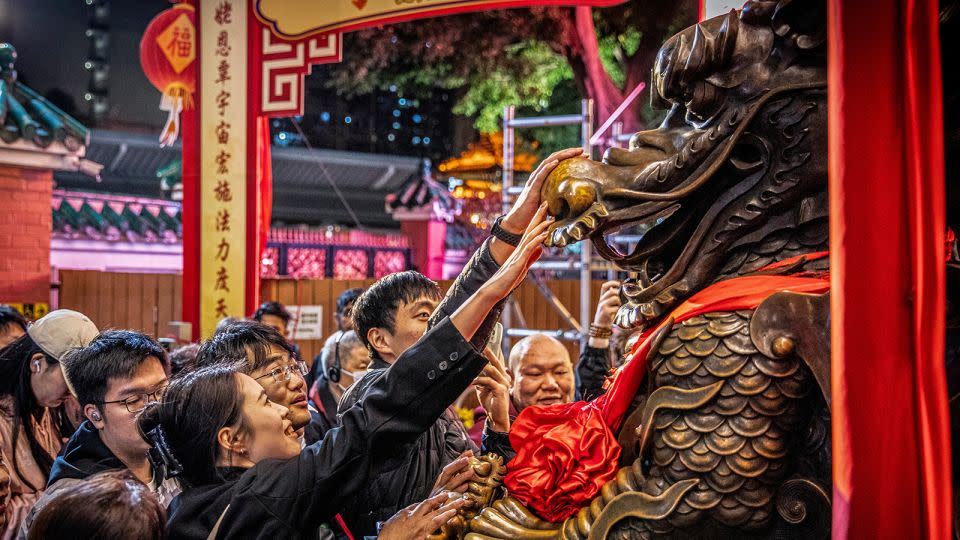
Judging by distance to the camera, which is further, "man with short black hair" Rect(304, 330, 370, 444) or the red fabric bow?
"man with short black hair" Rect(304, 330, 370, 444)

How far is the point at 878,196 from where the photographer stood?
110 centimetres

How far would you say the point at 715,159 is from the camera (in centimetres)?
139

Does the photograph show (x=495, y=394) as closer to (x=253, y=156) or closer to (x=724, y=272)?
(x=724, y=272)

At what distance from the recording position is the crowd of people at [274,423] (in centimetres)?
148

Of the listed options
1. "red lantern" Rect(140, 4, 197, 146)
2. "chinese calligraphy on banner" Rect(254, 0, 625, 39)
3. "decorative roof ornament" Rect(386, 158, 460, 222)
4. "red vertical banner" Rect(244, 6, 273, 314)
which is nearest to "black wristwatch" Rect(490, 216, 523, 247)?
"chinese calligraphy on banner" Rect(254, 0, 625, 39)

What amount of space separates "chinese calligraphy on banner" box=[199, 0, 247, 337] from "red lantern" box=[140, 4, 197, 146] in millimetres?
108

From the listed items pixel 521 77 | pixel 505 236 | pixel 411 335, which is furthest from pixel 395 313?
pixel 521 77

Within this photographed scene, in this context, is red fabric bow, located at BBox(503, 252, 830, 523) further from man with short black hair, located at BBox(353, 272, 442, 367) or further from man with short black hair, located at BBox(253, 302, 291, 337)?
man with short black hair, located at BBox(253, 302, 291, 337)

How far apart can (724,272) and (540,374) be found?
1.29 meters

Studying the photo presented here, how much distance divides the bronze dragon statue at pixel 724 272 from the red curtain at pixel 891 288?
13 centimetres

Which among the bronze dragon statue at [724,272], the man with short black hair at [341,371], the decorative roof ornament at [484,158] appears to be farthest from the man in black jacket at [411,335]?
the decorative roof ornament at [484,158]

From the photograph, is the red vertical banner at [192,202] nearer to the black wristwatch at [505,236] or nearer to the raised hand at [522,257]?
the black wristwatch at [505,236]

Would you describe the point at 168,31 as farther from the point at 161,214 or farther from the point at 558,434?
the point at 161,214

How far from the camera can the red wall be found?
23.8 feet
